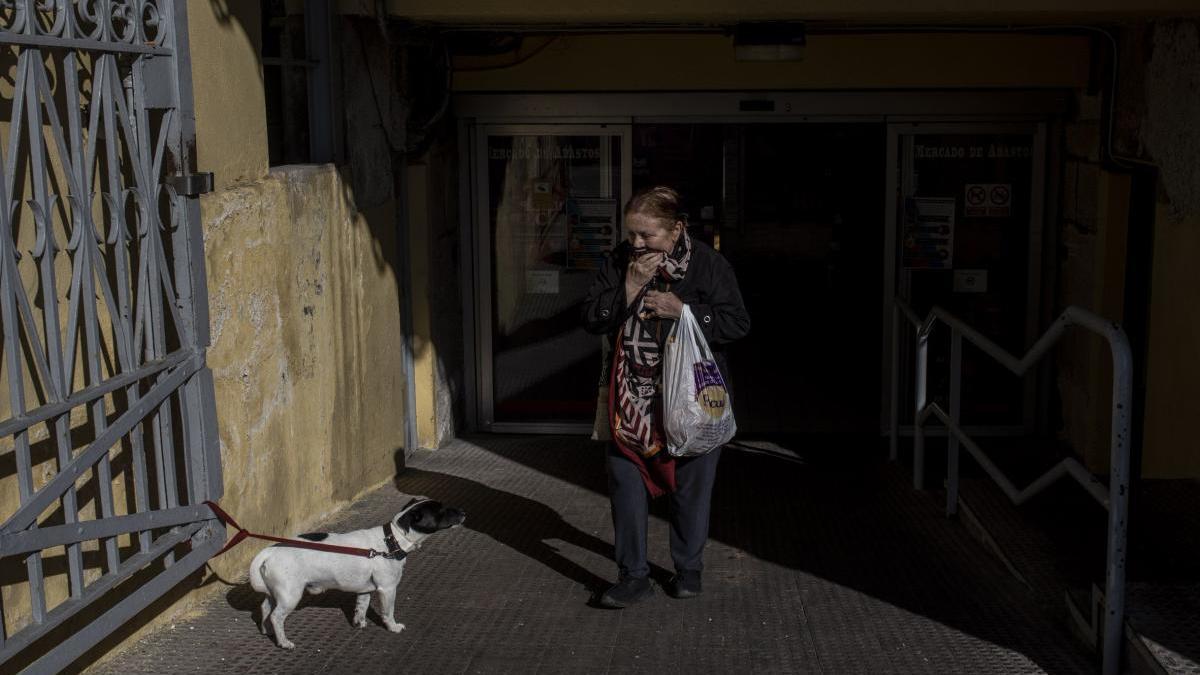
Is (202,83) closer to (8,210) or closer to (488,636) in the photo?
(8,210)

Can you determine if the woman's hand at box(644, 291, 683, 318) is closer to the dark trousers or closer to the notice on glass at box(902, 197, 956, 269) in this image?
the dark trousers

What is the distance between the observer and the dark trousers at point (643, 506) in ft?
17.5

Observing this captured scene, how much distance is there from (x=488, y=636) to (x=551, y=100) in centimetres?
433

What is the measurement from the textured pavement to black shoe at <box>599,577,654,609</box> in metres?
0.05

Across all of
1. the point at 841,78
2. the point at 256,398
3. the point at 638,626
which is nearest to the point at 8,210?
the point at 256,398

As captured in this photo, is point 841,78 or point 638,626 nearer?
point 638,626

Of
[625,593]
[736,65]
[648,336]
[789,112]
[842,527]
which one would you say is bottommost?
[842,527]

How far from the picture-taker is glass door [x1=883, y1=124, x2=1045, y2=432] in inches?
339

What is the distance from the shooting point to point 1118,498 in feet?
14.4

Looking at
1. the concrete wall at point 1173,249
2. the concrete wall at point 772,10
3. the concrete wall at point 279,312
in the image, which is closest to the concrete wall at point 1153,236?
the concrete wall at point 1173,249

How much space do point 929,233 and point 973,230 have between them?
274 mm

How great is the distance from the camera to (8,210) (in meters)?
3.77

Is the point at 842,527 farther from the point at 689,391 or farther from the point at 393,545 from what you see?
the point at 393,545

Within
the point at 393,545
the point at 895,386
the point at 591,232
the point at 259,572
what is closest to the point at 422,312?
the point at 591,232
